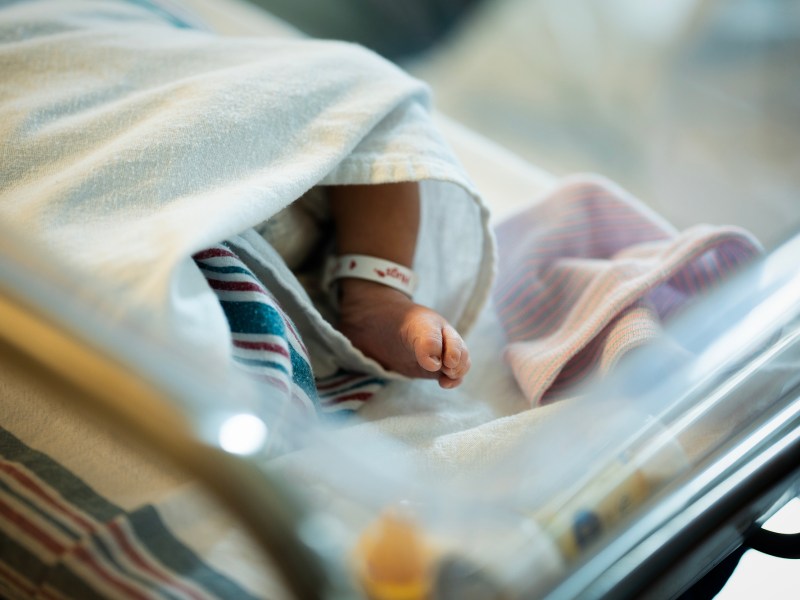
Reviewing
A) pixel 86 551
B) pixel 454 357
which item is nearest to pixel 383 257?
pixel 454 357

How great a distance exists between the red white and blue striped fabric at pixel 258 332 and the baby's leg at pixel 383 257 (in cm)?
7

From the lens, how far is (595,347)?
23.5 inches

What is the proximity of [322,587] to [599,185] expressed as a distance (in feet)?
1.68

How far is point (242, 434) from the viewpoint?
304 millimetres

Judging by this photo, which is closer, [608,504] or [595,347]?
[608,504]

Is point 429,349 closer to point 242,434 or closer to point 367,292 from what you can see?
point 367,292

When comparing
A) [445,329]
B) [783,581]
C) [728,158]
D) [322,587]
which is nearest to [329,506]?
[322,587]

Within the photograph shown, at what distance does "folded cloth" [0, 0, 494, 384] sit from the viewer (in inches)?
17.1

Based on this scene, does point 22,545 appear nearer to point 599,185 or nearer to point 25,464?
point 25,464

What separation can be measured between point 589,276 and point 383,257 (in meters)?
0.16

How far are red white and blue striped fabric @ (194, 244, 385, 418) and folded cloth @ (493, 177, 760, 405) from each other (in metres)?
0.17

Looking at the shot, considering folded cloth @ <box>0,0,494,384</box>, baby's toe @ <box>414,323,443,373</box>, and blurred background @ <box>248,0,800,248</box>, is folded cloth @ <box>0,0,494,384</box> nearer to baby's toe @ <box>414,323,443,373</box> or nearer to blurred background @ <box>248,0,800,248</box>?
baby's toe @ <box>414,323,443,373</box>

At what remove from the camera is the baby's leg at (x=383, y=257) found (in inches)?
22.9

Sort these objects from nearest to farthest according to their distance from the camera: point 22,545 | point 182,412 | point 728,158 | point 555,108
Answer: point 182,412 → point 22,545 → point 728,158 → point 555,108
